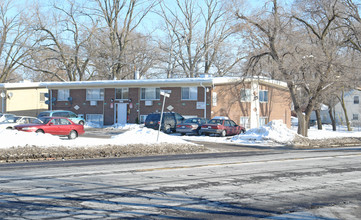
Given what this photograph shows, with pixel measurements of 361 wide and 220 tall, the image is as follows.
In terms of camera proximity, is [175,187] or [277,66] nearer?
A: [175,187]

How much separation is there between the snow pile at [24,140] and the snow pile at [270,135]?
1359 cm

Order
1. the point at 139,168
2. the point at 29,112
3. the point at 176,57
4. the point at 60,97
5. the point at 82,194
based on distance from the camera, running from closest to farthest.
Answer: the point at 82,194, the point at 139,168, the point at 60,97, the point at 29,112, the point at 176,57

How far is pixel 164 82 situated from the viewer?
131ft

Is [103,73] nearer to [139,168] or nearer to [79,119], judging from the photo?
[79,119]

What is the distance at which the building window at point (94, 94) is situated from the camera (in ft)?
144

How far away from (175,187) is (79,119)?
105 feet

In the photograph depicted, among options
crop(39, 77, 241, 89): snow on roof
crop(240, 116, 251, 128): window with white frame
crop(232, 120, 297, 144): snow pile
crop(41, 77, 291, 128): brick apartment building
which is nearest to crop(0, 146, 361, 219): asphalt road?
crop(232, 120, 297, 144): snow pile

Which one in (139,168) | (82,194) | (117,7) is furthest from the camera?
(117,7)

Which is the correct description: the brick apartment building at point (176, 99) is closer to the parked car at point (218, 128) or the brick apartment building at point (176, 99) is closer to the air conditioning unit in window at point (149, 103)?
the air conditioning unit in window at point (149, 103)

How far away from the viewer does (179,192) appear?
9.22m

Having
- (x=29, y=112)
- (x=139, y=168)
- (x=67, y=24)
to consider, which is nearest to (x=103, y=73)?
(x=67, y=24)

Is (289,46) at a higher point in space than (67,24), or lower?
lower

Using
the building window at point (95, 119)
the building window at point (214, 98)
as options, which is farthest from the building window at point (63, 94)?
the building window at point (214, 98)

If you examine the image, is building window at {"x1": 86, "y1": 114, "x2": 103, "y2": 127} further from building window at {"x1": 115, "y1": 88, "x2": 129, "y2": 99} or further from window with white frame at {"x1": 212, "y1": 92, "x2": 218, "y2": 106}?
window with white frame at {"x1": 212, "y1": 92, "x2": 218, "y2": 106}
